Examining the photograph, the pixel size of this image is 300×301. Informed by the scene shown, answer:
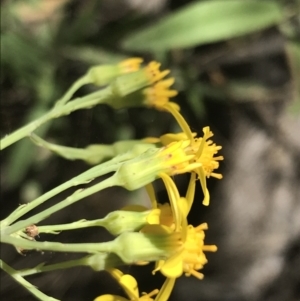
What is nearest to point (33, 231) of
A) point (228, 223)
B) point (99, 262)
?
point (99, 262)

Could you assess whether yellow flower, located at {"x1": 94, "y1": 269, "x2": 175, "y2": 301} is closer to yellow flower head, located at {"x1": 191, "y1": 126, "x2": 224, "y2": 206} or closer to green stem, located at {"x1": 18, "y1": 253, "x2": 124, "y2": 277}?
green stem, located at {"x1": 18, "y1": 253, "x2": 124, "y2": 277}

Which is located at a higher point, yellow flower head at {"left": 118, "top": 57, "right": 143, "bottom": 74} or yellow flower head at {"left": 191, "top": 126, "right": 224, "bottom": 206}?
yellow flower head at {"left": 118, "top": 57, "right": 143, "bottom": 74}

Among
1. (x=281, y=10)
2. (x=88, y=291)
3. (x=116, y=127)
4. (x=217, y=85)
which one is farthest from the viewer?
(x=217, y=85)

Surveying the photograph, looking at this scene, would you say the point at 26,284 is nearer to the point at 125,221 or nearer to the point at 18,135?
the point at 125,221

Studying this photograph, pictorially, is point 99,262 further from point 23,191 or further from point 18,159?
point 23,191

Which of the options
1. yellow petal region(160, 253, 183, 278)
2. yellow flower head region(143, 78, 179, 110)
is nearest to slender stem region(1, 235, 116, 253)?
yellow petal region(160, 253, 183, 278)

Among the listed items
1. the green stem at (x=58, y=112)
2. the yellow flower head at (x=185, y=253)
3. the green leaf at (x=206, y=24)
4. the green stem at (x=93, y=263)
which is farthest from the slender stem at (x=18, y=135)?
the green leaf at (x=206, y=24)
